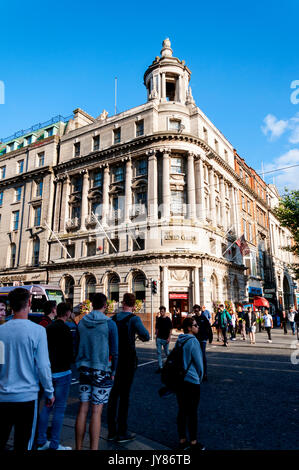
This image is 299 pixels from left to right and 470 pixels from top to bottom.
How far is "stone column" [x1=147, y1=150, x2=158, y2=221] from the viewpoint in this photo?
26531 millimetres

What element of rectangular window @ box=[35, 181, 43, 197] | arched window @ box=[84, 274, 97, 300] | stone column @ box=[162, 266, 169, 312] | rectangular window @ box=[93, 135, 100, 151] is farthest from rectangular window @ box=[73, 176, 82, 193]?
stone column @ box=[162, 266, 169, 312]

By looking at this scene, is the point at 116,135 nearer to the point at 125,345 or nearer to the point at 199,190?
the point at 199,190

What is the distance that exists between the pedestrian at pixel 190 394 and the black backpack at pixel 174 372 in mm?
47

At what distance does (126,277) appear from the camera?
2650 centimetres

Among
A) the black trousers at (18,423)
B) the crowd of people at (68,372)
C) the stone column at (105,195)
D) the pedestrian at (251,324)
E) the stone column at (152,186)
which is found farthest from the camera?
the stone column at (105,195)

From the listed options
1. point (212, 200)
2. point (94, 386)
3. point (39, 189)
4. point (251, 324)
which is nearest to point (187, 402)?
point (94, 386)

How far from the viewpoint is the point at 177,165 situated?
28.5m

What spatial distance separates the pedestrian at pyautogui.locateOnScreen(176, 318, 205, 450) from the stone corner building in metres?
18.5

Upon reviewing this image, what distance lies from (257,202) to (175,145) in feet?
75.3

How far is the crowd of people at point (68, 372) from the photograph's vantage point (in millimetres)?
2906

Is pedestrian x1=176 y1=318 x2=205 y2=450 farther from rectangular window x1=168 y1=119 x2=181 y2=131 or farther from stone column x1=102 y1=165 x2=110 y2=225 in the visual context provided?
rectangular window x1=168 y1=119 x2=181 y2=131

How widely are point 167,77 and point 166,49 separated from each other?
329cm

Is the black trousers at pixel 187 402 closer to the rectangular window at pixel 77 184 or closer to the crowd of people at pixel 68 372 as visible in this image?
the crowd of people at pixel 68 372

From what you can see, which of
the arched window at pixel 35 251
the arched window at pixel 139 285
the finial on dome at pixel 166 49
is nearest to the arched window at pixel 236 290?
the arched window at pixel 139 285
